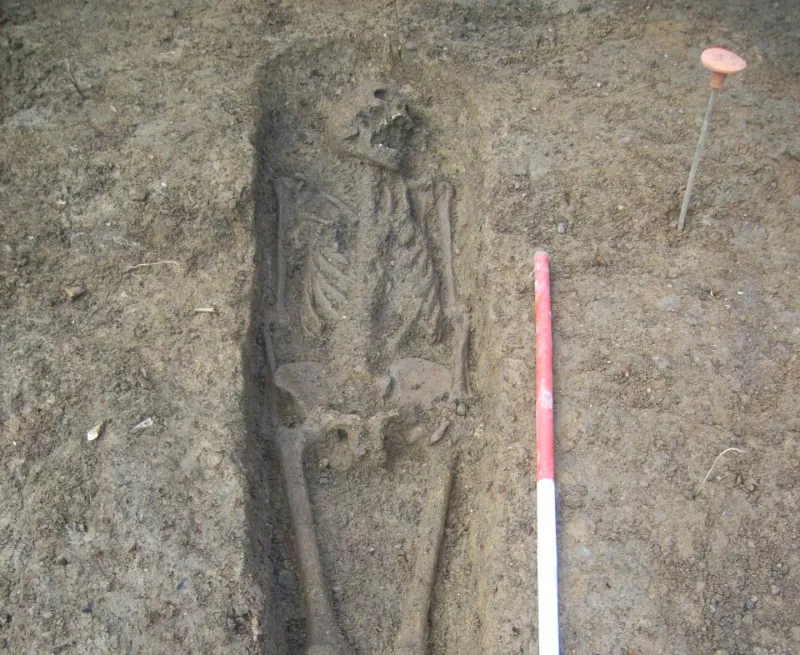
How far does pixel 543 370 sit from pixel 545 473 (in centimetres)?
51

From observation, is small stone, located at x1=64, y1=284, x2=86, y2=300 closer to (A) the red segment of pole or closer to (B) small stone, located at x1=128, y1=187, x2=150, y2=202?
(B) small stone, located at x1=128, y1=187, x2=150, y2=202

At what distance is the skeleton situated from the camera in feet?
12.2

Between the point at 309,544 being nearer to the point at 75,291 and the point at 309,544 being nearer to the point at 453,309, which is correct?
the point at 453,309

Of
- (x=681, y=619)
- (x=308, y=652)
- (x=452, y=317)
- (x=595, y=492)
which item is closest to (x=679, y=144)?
(x=452, y=317)

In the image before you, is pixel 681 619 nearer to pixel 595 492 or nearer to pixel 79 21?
pixel 595 492

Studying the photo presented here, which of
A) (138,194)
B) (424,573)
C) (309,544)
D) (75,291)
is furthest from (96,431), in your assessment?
(424,573)

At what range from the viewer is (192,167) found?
4.27 m

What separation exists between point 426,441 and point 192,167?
6.11 ft

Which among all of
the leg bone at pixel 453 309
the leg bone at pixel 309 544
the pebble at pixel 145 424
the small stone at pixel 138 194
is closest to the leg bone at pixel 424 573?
the leg bone at pixel 309 544

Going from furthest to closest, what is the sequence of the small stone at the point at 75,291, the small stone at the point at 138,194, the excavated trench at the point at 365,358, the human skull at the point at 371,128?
the human skull at the point at 371,128, the small stone at the point at 138,194, the small stone at the point at 75,291, the excavated trench at the point at 365,358

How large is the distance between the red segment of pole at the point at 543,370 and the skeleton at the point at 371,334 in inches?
20.3

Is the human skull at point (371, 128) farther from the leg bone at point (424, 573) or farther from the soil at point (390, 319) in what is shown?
the leg bone at point (424, 573)

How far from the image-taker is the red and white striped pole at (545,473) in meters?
3.19

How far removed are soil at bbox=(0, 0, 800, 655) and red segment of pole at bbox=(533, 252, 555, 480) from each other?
8cm
